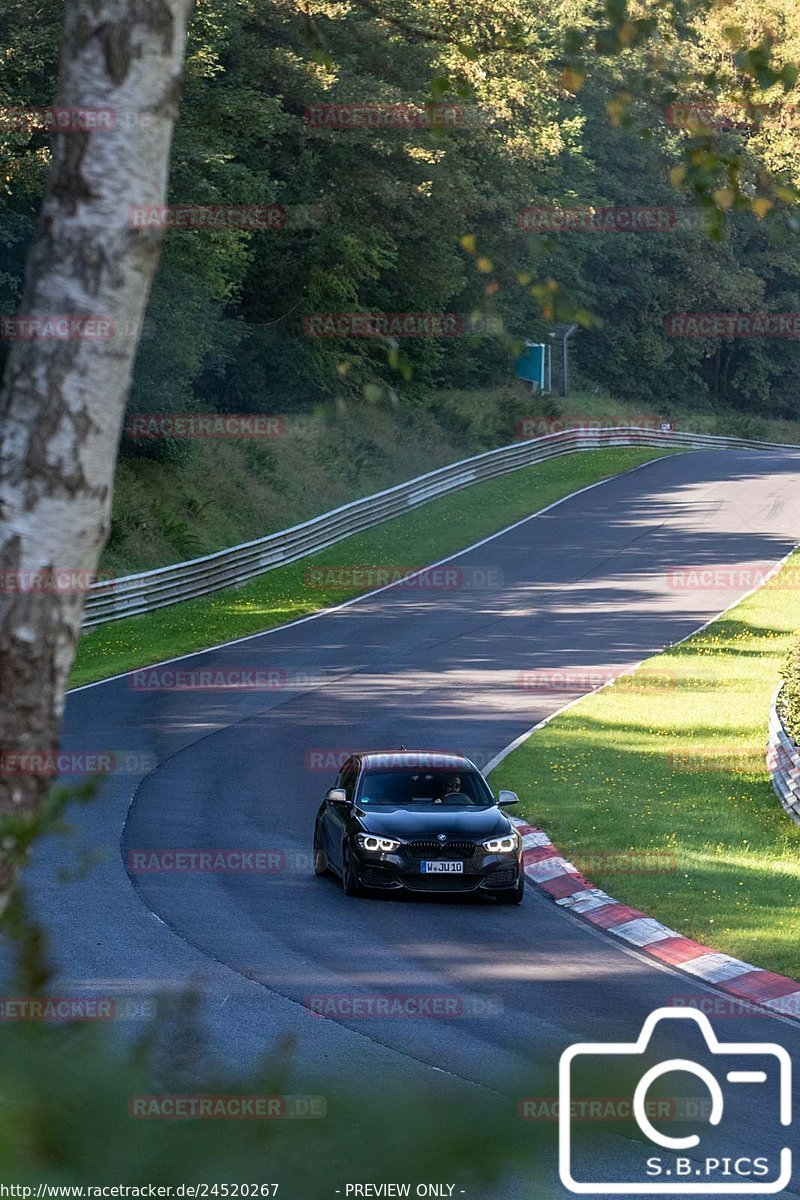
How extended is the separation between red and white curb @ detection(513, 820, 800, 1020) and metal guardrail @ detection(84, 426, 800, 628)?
14809mm

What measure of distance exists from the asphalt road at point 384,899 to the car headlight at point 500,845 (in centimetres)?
59

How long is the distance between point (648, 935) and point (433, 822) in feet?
10.2

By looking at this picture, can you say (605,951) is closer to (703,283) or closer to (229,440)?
(229,440)

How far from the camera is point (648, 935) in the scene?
13.3 metres

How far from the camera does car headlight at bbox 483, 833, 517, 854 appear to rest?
14969mm

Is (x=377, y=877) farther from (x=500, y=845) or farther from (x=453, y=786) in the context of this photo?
(x=453, y=786)

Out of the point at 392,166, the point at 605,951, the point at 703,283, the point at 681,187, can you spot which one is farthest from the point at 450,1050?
the point at 703,283

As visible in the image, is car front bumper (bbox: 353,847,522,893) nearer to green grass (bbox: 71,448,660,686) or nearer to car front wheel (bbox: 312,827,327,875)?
car front wheel (bbox: 312,827,327,875)

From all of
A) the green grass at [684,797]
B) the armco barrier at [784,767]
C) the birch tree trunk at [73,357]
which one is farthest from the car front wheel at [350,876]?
the birch tree trunk at [73,357]

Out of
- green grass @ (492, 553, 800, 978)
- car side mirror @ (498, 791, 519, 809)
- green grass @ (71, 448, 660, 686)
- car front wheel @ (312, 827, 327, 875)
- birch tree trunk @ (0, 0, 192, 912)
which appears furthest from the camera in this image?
green grass @ (71, 448, 660, 686)

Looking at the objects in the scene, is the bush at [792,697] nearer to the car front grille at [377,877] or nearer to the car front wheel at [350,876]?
the car front grille at [377,877]

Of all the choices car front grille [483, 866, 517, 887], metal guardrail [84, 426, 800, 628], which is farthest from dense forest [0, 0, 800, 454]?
car front grille [483, 866, 517, 887]

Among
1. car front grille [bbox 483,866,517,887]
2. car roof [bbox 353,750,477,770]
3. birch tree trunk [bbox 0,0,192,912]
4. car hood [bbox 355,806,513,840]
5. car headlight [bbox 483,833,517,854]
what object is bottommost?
car front grille [bbox 483,866,517,887]

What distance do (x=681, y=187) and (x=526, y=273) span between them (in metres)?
0.87
